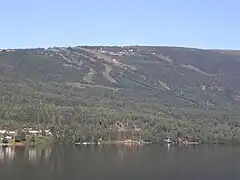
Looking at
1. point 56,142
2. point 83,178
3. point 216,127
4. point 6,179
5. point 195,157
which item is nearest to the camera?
point 6,179

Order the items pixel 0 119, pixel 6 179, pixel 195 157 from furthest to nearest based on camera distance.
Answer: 1. pixel 0 119
2. pixel 195 157
3. pixel 6 179

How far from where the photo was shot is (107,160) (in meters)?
102

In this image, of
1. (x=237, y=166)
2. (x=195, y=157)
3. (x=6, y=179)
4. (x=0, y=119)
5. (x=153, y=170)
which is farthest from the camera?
(x=0, y=119)

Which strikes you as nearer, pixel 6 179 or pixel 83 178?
pixel 6 179

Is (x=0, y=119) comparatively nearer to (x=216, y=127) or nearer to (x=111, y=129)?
(x=111, y=129)

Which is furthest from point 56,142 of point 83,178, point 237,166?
point 83,178

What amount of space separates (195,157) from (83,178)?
4693 centimetres

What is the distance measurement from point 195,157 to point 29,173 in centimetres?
4863

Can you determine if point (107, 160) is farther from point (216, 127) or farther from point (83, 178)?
point (216, 127)

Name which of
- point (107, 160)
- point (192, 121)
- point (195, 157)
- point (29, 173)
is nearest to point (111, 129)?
point (192, 121)

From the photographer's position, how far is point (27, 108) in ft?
567

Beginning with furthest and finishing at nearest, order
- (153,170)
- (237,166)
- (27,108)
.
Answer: (27,108) → (237,166) → (153,170)

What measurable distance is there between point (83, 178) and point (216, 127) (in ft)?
393

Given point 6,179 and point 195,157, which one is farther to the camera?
point 195,157
